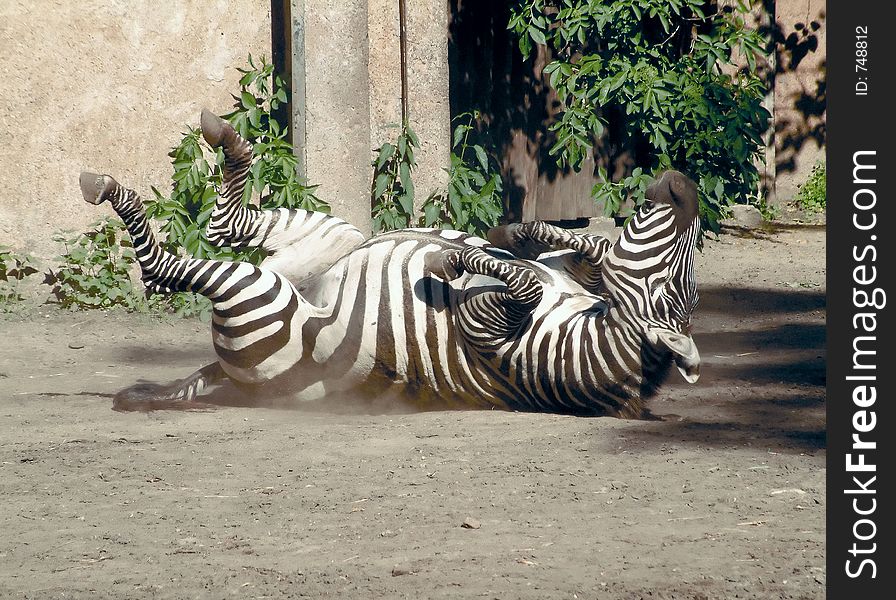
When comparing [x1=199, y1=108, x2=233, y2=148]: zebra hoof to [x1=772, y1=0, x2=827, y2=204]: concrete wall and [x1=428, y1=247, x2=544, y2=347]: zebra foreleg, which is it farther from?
[x1=772, y1=0, x2=827, y2=204]: concrete wall

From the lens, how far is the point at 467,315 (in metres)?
4.21

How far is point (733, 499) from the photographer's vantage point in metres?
3.29

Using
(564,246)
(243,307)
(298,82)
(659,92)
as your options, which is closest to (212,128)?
(243,307)

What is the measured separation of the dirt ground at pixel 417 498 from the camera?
273 cm

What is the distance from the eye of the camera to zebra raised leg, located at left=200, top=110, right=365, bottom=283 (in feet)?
15.8

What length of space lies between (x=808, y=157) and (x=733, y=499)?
7.81m

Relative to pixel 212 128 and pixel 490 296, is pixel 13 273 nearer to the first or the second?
pixel 212 128

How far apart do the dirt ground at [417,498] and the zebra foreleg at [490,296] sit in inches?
14.0

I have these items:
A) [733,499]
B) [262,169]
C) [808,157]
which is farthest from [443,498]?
[808,157]

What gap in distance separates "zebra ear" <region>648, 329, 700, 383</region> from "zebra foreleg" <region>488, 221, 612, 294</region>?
1.17 feet

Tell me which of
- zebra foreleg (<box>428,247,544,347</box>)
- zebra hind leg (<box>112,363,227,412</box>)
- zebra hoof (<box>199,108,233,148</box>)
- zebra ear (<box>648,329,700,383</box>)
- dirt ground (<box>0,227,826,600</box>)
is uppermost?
zebra hoof (<box>199,108,233,148</box>)

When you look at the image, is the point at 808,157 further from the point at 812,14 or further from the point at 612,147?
the point at 612,147

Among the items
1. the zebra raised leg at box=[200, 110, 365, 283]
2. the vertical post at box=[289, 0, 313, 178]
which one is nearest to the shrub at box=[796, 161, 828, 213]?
the vertical post at box=[289, 0, 313, 178]

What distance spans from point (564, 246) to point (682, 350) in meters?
0.73
